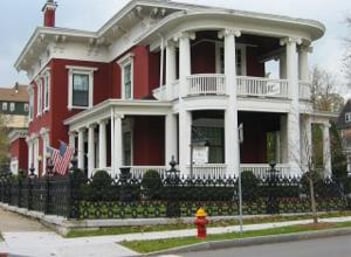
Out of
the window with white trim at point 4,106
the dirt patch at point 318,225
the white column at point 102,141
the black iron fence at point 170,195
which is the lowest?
the dirt patch at point 318,225

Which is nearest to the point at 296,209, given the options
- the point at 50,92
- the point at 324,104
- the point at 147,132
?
the point at 147,132

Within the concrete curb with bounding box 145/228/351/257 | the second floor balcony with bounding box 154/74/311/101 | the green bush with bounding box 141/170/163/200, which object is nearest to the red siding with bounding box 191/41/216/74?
the second floor balcony with bounding box 154/74/311/101

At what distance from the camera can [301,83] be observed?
27.8m

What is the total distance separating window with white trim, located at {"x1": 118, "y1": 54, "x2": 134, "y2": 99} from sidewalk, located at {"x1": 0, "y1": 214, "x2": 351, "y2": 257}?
1539cm

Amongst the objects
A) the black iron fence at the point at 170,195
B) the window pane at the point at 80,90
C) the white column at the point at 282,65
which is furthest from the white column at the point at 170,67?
the window pane at the point at 80,90

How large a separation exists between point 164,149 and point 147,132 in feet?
3.68

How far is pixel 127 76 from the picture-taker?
3322 cm

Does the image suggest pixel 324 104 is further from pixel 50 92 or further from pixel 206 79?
pixel 206 79

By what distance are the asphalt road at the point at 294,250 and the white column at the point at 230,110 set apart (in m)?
10.3

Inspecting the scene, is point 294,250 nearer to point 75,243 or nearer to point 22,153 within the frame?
point 75,243

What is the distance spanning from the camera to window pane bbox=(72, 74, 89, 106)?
36.1m

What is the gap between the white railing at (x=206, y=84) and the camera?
84.7ft

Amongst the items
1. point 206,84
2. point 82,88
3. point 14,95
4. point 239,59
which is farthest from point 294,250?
point 14,95

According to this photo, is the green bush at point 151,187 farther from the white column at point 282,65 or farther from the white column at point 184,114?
the white column at point 282,65
